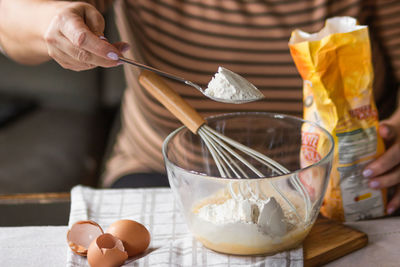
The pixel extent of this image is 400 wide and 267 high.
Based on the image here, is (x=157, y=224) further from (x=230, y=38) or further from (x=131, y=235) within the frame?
(x=230, y=38)

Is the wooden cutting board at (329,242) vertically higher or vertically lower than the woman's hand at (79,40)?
lower

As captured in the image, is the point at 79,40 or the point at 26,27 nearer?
the point at 79,40

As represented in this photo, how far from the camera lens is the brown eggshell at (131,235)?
27.6 inches

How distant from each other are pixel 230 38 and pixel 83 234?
58 cm

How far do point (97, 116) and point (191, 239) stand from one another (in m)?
1.57

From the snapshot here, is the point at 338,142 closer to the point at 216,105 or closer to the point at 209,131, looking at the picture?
the point at 209,131

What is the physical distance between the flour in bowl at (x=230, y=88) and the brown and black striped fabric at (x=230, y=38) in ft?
Answer: 1.34

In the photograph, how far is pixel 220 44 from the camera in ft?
3.63

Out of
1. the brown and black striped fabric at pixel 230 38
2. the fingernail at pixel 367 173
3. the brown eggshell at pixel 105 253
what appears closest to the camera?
the brown eggshell at pixel 105 253

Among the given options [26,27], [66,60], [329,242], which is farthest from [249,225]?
[26,27]

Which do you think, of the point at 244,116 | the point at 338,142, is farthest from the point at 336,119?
the point at 244,116

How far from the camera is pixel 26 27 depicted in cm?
88

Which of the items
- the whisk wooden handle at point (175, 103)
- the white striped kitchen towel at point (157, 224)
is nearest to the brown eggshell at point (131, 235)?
A: the white striped kitchen towel at point (157, 224)

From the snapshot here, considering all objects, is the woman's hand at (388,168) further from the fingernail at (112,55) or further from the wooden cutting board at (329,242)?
the fingernail at (112,55)
